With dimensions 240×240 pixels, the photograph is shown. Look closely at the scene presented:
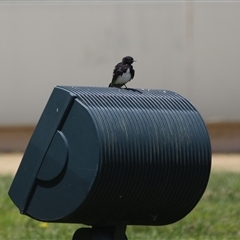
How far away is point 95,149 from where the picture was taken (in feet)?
18.2

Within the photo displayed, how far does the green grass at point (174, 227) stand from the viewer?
8.52 m

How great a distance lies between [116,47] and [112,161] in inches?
385

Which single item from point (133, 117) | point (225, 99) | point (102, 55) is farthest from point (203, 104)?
point (133, 117)

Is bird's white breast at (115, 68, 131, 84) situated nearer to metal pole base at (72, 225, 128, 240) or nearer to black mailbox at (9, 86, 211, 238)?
black mailbox at (9, 86, 211, 238)

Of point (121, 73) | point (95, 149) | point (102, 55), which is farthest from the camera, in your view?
point (102, 55)

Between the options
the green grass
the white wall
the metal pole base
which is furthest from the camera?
the white wall

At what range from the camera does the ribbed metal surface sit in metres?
5.62

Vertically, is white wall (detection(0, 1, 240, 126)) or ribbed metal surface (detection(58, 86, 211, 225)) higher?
ribbed metal surface (detection(58, 86, 211, 225))

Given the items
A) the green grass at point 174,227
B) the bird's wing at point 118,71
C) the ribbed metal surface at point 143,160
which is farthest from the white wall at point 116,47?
the ribbed metal surface at point 143,160

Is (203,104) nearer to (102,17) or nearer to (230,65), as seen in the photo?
(230,65)

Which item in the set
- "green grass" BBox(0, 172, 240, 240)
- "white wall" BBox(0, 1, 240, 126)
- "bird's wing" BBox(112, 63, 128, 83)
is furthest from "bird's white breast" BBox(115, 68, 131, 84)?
"white wall" BBox(0, 1, 240, 126)

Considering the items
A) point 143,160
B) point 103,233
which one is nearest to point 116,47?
point 103,233

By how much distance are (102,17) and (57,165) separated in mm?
9761

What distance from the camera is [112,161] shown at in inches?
219
